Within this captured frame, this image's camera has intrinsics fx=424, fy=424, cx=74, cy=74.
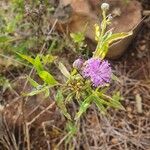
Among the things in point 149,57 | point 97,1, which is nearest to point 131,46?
point 149,57

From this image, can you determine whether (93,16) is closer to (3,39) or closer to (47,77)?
(3,39)

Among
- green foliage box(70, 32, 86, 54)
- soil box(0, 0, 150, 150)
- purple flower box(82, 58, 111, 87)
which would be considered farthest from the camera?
soil box(0, 0, 150, 150)

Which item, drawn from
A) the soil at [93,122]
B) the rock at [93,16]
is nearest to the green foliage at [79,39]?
the rock at [93,16]

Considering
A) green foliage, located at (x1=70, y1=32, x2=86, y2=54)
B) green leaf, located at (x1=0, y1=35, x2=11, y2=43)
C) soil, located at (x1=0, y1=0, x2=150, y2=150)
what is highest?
green leaf, located at (x1=0, y1=35, x2=11, y2=43)

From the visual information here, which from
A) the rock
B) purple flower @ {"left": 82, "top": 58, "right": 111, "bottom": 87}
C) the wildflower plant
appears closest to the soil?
the rock

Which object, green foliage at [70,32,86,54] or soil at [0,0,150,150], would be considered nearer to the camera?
green foliage at [70,32,86,54]

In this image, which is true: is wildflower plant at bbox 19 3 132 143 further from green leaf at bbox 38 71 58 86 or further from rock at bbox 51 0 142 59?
rock at bbox 51 0 142 59
